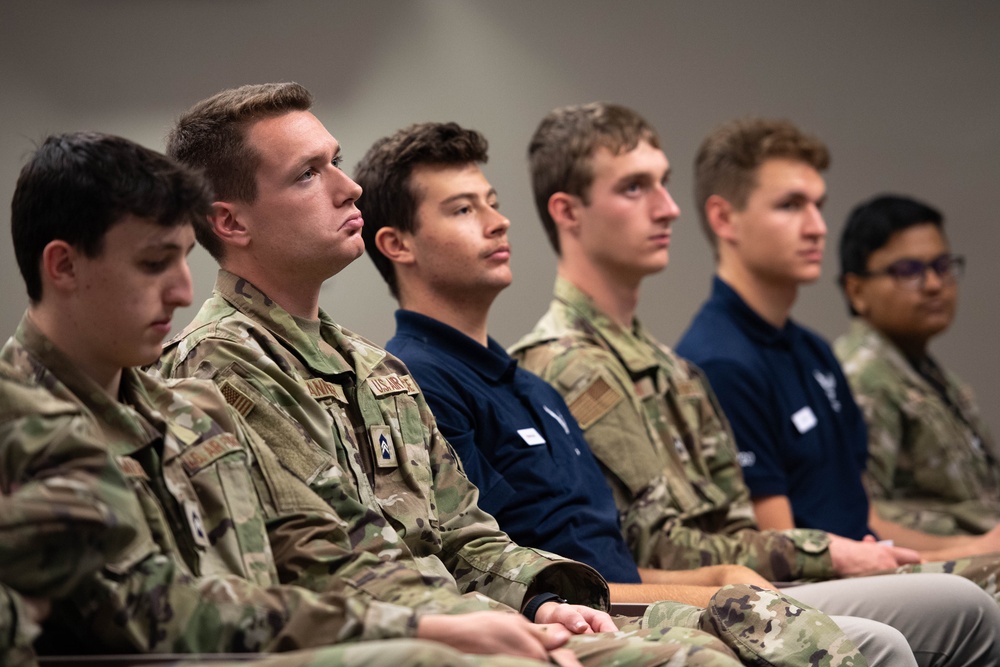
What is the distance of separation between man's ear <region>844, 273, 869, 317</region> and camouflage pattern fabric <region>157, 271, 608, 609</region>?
2512 mm

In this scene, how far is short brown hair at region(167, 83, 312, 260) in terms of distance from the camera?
88.0 inches

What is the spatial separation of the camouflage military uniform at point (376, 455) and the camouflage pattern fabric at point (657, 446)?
68 cm

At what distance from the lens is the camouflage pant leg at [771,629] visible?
2107 millimetres

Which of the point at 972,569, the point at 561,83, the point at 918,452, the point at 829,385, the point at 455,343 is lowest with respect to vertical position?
the point at 972,569

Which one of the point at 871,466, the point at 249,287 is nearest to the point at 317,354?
the point at 249,287

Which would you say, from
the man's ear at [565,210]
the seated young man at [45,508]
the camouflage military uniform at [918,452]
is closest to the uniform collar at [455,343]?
the man's ear at [565,210]

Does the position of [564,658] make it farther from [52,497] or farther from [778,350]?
[778,350]

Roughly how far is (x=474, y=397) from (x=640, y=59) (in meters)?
2.52

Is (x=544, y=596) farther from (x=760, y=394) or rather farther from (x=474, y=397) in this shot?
(x=760, y=394)

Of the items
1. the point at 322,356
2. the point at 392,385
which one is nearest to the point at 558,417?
the point at 392,385

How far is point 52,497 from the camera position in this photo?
148 centimetres

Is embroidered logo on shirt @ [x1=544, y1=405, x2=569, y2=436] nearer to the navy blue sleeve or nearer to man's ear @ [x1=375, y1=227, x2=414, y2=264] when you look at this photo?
man's ear @ [x1=375, y1=227, x2=414, y2=264]

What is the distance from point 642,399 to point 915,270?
1.67 metres

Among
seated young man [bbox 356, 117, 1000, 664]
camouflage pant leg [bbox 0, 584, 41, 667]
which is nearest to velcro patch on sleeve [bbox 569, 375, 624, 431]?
seated young man [bbox 356, 117, 1000, 664]
